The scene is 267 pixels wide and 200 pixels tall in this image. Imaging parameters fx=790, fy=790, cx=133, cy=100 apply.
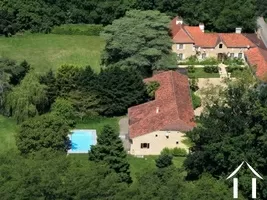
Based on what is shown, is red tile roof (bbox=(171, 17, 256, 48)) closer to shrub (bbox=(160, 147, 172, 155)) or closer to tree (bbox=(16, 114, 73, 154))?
shrub (bbox=(160, 147, 172, 155))

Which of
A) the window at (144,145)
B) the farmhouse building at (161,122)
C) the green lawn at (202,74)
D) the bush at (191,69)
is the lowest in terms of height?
the window at (144,145)

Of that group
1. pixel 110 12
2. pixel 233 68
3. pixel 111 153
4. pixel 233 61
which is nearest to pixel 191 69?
pixel 233 68

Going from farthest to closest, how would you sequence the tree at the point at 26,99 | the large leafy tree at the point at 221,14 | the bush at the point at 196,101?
the large leafy tree at the point at 221,14
the bush at the point at 196,101
the tree at the point at 26,99

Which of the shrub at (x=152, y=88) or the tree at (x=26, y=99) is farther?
the shrub at (x=152, y=88)

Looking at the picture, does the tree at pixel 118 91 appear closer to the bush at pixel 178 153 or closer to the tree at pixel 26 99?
the tree at pixel 26 99

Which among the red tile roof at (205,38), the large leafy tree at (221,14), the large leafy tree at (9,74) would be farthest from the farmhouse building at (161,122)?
the large leafy tree at (221,14)

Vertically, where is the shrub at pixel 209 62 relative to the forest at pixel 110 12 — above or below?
below

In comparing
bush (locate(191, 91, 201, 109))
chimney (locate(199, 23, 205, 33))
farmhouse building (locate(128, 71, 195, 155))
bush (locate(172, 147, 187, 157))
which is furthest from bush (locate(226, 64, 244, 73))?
bush (locate(172, 147, 187, 157))

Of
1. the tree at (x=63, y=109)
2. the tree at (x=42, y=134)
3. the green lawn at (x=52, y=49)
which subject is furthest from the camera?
the green lawn at (x=52, y=49)
